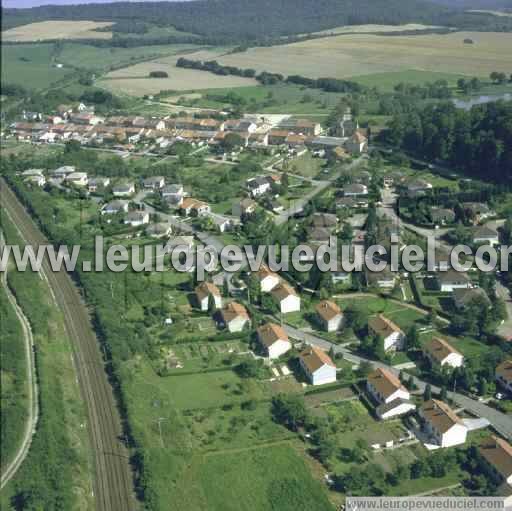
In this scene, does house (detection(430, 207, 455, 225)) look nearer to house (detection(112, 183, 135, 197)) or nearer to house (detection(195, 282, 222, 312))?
house (detection(195, 282, 222, 312))

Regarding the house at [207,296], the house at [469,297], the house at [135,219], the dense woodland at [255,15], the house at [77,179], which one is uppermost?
the dense woodland at [255,15]

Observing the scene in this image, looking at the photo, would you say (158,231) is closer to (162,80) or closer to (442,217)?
(442,217)

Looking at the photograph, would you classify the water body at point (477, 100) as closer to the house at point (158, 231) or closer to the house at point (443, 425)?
the house at point (158, 231)

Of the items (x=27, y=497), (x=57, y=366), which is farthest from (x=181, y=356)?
(x=27, y=497)

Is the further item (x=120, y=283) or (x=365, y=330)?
(x=120, y=283)

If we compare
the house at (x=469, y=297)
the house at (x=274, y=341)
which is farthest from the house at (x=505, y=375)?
the house at (x=274, y=341)

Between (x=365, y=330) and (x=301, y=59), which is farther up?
(x=301, y=59)

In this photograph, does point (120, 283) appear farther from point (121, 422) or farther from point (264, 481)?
point (264, 481)

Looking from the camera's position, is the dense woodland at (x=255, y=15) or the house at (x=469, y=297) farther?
the dense woodland at (x=255, y=15)
